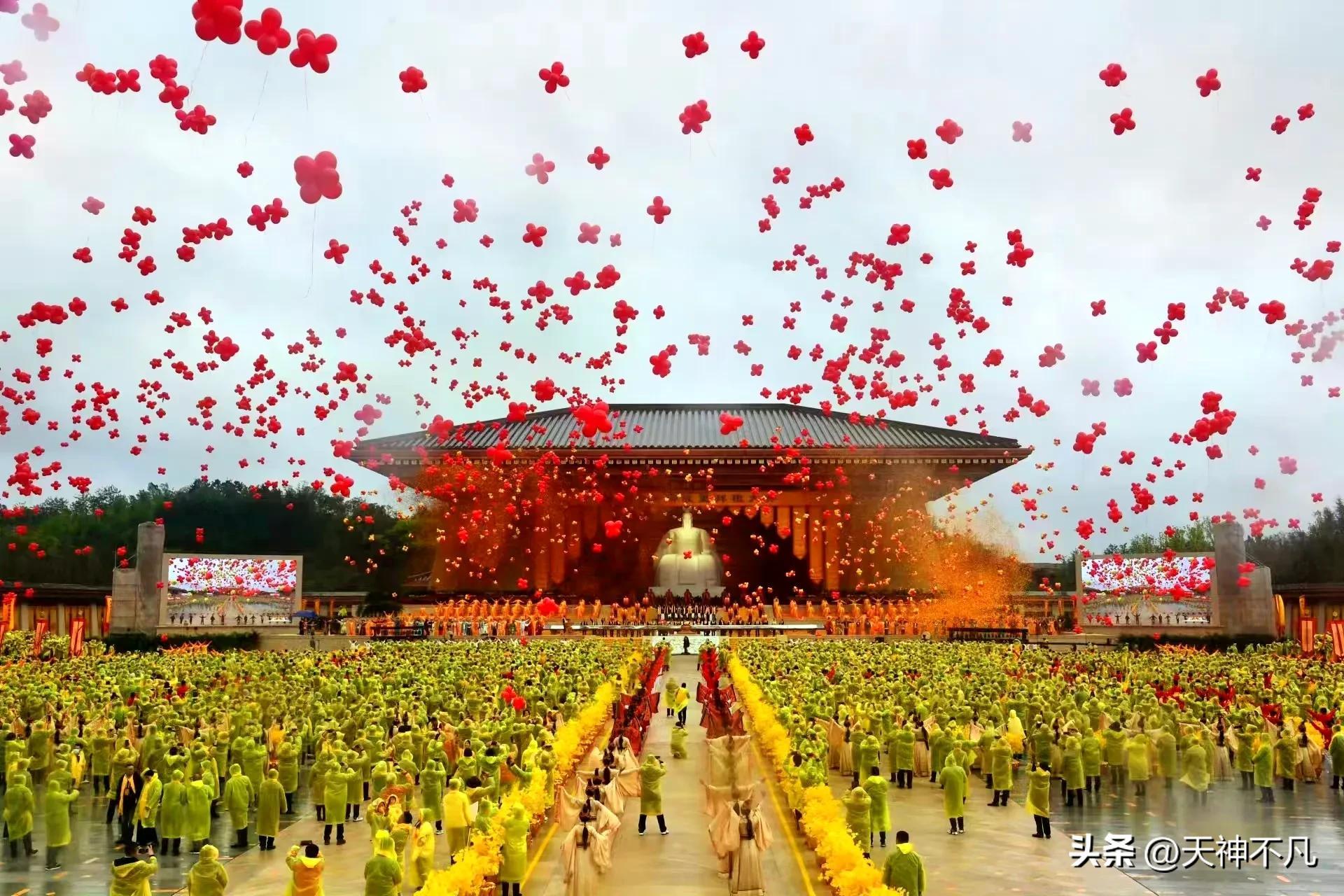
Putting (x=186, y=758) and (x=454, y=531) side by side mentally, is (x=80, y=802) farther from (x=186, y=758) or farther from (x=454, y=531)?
(x=454, y=531)

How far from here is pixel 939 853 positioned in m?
12.7

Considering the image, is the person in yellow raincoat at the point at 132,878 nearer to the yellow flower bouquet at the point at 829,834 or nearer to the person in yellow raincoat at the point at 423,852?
the person in yellow raincoat at the point at 423,852

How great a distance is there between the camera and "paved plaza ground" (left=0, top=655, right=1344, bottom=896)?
11.3 m

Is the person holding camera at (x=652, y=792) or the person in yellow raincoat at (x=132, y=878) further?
the person holding camera at (x=652, y=792)

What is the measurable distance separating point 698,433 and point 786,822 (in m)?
40.9

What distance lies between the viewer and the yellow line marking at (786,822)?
11.4m

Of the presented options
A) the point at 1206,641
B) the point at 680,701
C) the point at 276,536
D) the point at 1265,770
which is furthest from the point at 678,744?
the point at 276,536

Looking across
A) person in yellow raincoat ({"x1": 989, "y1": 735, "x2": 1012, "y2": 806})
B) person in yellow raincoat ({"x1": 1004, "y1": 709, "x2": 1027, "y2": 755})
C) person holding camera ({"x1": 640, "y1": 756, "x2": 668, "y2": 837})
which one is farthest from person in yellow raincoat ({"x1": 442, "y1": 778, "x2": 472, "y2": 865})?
person in yellow raincoat ({"x1": 1004, "y1": 709, "x2": 1027, "y2": 755})

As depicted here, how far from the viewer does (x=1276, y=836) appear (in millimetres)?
13617

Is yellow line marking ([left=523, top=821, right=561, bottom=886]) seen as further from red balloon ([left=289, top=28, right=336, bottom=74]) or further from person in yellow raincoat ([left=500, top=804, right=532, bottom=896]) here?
red balloon ([left=289, top=28, right=336, bottom=74])

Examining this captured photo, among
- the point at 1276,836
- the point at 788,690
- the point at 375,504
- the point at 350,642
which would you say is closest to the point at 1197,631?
the point at 788,690

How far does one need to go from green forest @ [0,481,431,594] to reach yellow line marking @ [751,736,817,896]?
38.5 metres

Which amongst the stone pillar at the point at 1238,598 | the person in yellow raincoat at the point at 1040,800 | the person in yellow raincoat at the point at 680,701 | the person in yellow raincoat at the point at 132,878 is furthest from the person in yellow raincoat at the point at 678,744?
the stone pillar at the point at 1238,598

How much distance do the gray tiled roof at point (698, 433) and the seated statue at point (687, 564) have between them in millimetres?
4257
